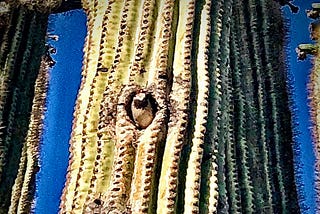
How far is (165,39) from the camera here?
2.40 meters

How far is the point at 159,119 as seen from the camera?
7.35ft

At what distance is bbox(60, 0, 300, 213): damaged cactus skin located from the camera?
2.14 metres

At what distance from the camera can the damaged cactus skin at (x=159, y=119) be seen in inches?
84.3

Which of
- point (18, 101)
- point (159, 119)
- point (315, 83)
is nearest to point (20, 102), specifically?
point (18, 101)

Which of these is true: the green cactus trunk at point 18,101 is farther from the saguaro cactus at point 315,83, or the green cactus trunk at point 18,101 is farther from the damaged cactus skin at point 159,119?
the saguaro cactus at point 315,83

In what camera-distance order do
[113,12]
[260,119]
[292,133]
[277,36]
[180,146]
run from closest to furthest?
[180,146] < [113,12] < [260,119] < [292,133] < [277,36]

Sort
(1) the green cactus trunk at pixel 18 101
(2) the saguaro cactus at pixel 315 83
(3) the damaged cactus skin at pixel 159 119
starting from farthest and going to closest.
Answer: (1) the green cactus trunk at pixel 18 101 < (2) the saguaro cactus at pixel 315 83 < (3) the damaged cactus skin at pixel 159 119

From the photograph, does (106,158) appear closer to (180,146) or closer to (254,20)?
(180,146)

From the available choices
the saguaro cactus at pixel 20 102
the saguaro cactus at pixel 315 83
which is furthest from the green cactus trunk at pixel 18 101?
the saguaro cactus at pixel 315 83

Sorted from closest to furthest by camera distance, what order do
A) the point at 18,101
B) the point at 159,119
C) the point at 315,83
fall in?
the point at 159,119 < the point at 315,83 < the point at 18,101

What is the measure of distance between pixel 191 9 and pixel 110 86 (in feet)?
1.40

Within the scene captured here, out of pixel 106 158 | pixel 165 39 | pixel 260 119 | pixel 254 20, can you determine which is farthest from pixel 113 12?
pixel 254 20

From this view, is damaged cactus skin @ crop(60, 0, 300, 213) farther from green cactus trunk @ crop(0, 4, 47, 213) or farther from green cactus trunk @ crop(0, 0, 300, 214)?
green cactus trunk @ crop(0, 4, 47, 213)

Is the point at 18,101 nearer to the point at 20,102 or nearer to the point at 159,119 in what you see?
the point at 20,102
